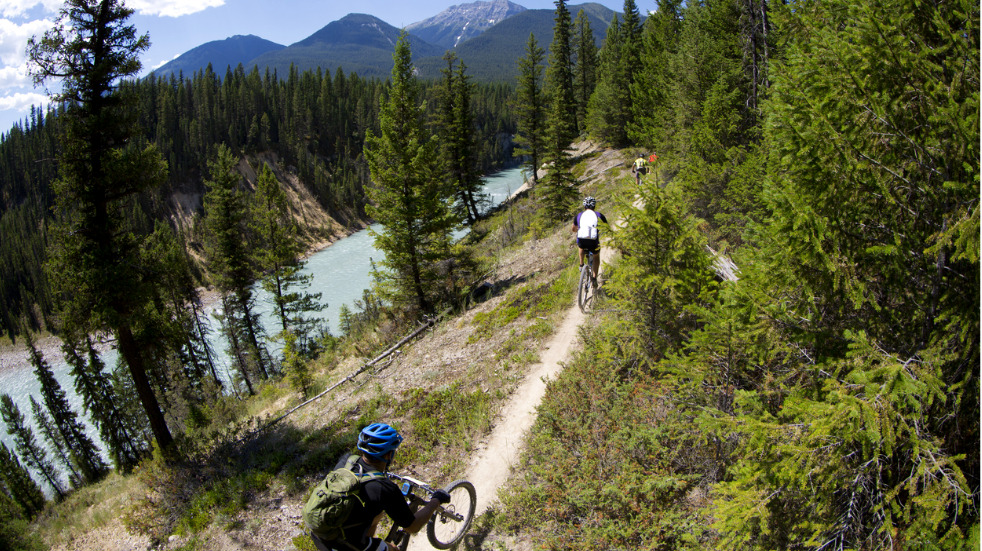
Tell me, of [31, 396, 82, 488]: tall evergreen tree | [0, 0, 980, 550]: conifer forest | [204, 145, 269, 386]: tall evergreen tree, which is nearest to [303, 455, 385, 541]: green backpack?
[0, 0, 980, 550]: conifer forest

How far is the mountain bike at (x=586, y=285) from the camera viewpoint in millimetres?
11625

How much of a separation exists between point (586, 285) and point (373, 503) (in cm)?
848

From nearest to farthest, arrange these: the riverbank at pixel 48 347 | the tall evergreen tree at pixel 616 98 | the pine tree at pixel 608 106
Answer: the tall evergreen tree at pixel 616 98, the pine tree at pixel 608 106, the riverbank at pixel 48 347

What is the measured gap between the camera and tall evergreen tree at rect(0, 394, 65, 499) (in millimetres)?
44656

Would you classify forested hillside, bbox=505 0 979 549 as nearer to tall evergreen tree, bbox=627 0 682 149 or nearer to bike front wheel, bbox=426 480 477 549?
bike front wheel, bbox=426 480 477 549

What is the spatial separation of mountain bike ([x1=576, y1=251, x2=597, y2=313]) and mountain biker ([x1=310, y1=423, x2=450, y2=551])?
7692mm

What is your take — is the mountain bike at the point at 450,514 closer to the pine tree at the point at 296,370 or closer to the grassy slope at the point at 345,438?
the grassy slope at the point at 345,438

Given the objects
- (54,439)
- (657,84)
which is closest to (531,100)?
(657,84)

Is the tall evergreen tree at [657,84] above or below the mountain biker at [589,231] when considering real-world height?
above

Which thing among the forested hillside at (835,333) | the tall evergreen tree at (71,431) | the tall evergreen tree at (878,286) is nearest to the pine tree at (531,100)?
the forested hillside at (835,333)

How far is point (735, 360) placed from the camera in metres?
6.01

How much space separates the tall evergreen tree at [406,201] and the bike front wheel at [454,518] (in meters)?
14.3

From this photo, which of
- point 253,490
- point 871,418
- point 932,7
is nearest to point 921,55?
point 932,7

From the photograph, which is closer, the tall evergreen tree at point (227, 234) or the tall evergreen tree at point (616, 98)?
the tall evergreen tree at point (227, 234)
